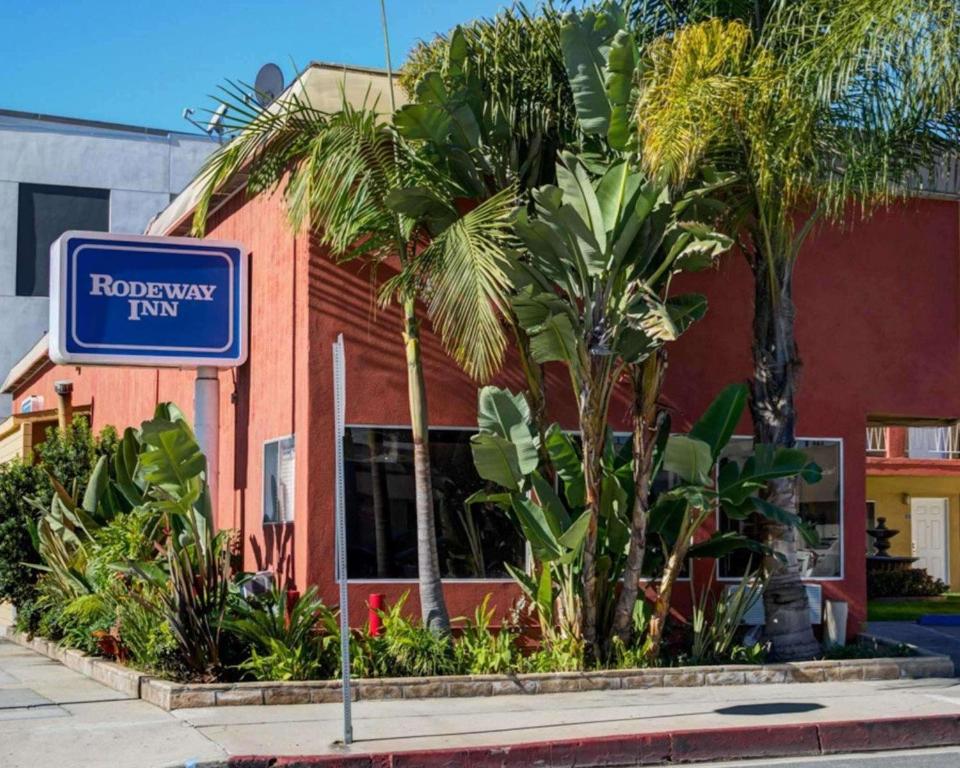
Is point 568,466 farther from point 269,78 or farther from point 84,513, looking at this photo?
point 269,78

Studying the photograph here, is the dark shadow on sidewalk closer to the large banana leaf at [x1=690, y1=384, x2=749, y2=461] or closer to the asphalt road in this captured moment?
the asphalt road

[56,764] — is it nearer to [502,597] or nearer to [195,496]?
[195,496]

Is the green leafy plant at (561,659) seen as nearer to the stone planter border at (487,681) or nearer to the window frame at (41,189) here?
the stone planter border at (487,681)

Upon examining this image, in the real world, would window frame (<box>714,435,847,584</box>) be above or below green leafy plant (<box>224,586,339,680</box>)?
above

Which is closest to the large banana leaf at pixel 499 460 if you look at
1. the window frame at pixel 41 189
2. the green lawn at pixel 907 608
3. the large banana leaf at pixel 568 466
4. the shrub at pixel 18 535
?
the large banana leaf at pixel 568 466

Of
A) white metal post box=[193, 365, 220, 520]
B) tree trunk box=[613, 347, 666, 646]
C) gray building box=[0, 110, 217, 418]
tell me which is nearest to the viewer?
tree trunk box=[613, 347, 666, 646]

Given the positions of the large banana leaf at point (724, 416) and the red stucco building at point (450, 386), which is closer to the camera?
the large banana leaf at point (724, 416)

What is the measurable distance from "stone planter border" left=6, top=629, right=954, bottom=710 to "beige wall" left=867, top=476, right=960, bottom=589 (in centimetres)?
1327

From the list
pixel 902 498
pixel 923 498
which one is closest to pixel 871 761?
pixel 902 498

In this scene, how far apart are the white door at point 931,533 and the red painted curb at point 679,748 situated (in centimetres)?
1715

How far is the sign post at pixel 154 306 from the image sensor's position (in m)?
15.2

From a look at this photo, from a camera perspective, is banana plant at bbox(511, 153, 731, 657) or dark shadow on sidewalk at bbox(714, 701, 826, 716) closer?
dark shadow on sidewalk at bbox(714, 701, 826, 716)

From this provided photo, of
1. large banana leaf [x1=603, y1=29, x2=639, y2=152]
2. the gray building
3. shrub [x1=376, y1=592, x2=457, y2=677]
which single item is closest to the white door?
large banana leaf [x1=603, y1=29, x2=639, y2=152]

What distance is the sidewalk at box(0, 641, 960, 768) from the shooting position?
9.95 metres
